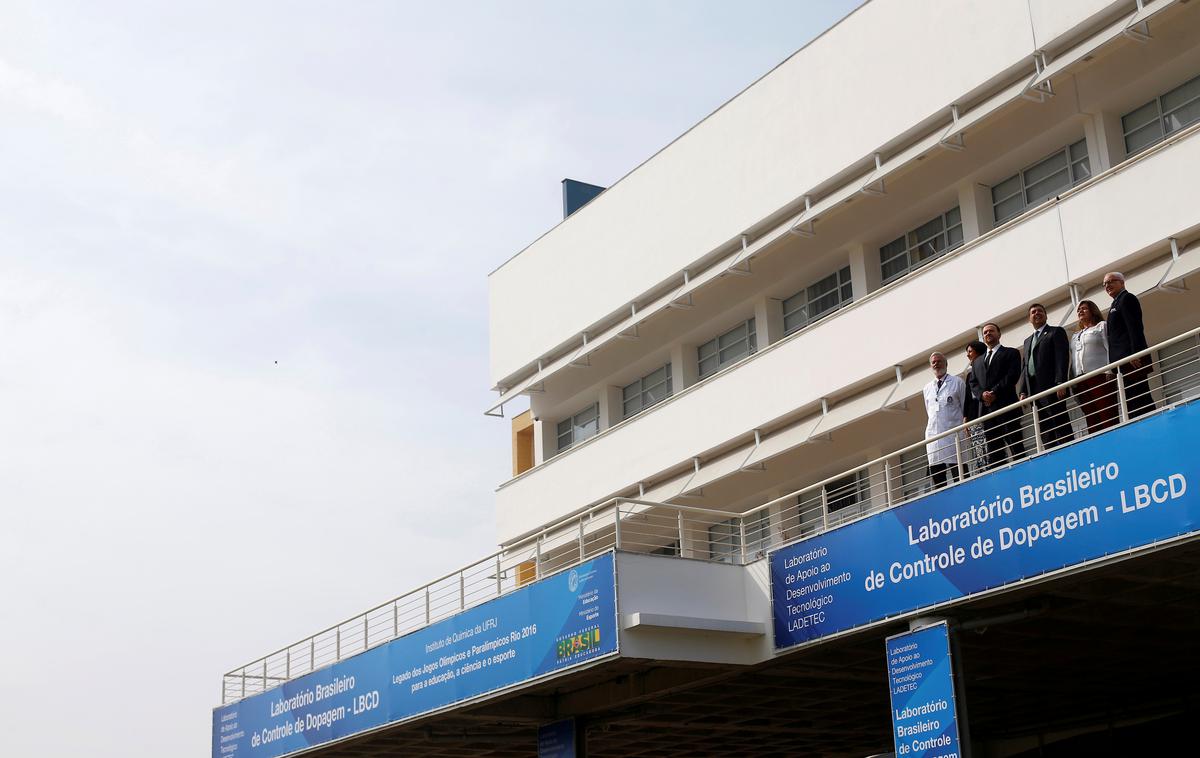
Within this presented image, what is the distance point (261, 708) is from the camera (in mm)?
27125

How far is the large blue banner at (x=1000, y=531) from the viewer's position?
13008 millimetres

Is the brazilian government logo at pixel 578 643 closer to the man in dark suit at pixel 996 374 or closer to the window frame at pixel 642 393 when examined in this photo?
the man in dark suit at pixel 996 374

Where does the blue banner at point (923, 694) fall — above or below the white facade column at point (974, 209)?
below

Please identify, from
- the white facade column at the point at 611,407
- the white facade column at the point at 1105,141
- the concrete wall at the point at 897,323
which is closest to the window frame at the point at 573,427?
the white facade column at the point at 611,407

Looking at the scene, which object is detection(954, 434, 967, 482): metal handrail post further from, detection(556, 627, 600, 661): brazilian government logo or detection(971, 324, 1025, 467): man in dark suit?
detection(556, 627, 600, 661): brazilian government logo

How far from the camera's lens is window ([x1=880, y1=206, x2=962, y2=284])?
22547 mm

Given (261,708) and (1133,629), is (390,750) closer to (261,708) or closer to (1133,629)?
(261,708)

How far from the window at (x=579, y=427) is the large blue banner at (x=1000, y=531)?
13407 mm

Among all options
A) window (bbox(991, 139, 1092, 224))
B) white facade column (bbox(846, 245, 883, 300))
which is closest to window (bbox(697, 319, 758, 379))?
white facade column (bbox(846, 245, 883, 300))

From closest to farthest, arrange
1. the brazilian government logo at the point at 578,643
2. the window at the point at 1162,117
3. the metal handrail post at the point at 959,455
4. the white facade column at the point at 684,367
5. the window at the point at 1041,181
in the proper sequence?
1. the metal handrail post at the point at 959,455
2. the brazilian government logo at the point at 578,643
3. the window at the point at 1162,117
4. the window at the point at 1041,181
5. the white facade column at the point at 684,367

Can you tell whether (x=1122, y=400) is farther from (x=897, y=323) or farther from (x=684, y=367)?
(x=684, y=367)

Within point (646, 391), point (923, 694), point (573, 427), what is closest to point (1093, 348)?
point (923, 694)

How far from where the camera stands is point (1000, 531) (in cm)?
1462

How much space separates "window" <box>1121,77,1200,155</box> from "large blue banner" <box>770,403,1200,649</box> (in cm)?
700
